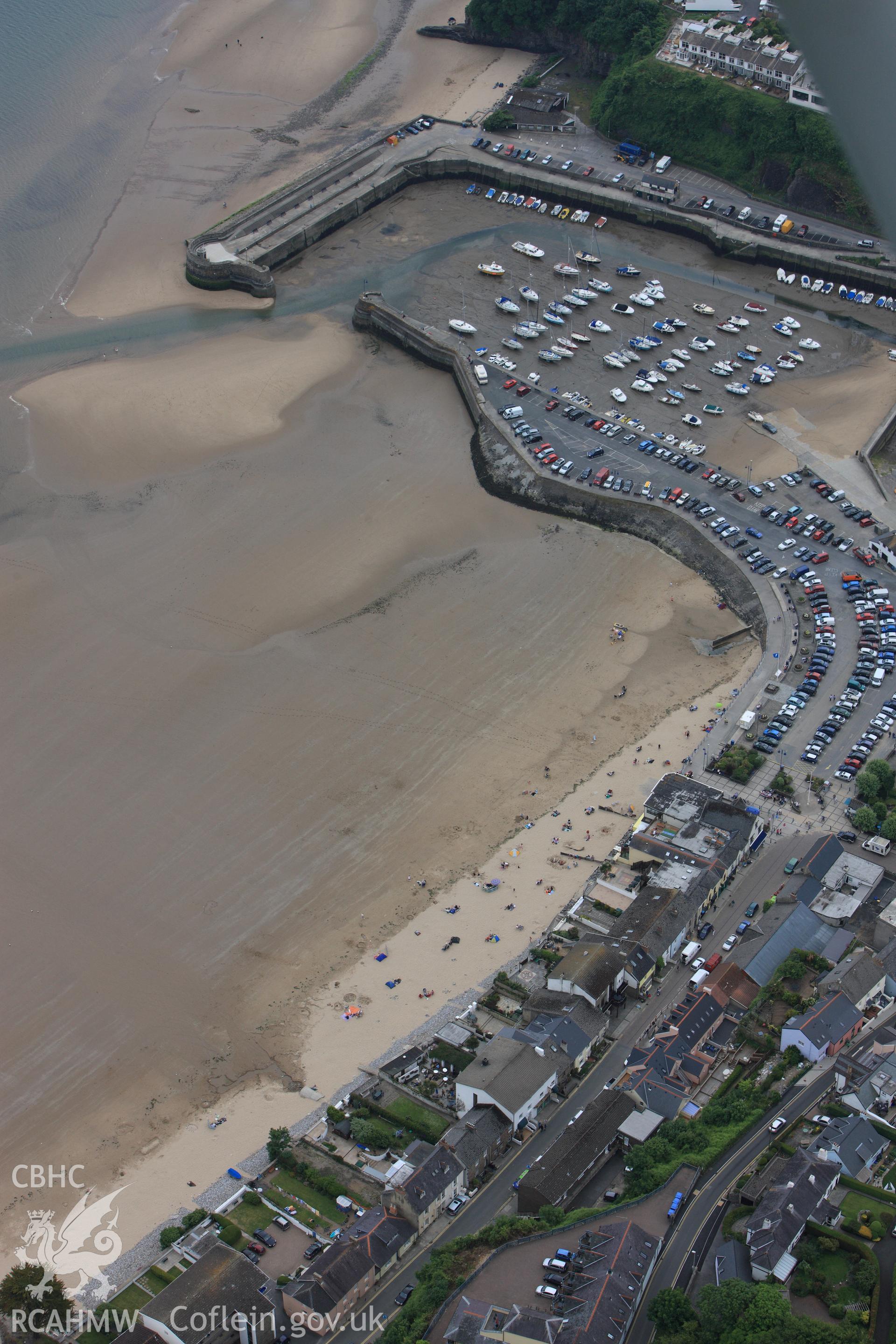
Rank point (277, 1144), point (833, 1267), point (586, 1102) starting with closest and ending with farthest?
point (833, 1267) → point (277, 1144) → point (586, 1102)

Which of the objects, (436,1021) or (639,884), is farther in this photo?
(639,884)

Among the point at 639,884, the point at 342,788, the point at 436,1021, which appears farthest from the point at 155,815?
the point at 639,884

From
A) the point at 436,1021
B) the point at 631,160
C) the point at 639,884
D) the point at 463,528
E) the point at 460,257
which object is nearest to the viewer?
the point at 436,1021

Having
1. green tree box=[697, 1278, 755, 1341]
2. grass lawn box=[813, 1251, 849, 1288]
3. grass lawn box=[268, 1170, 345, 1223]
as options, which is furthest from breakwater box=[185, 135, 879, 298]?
green tree box=[697, 1278, 755, 1341]

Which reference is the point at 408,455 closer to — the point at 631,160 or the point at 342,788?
the point at 342,788

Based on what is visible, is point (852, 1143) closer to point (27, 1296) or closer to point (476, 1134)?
point (476, 1134)

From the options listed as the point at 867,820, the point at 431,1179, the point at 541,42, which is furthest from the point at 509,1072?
the point at 541,42
